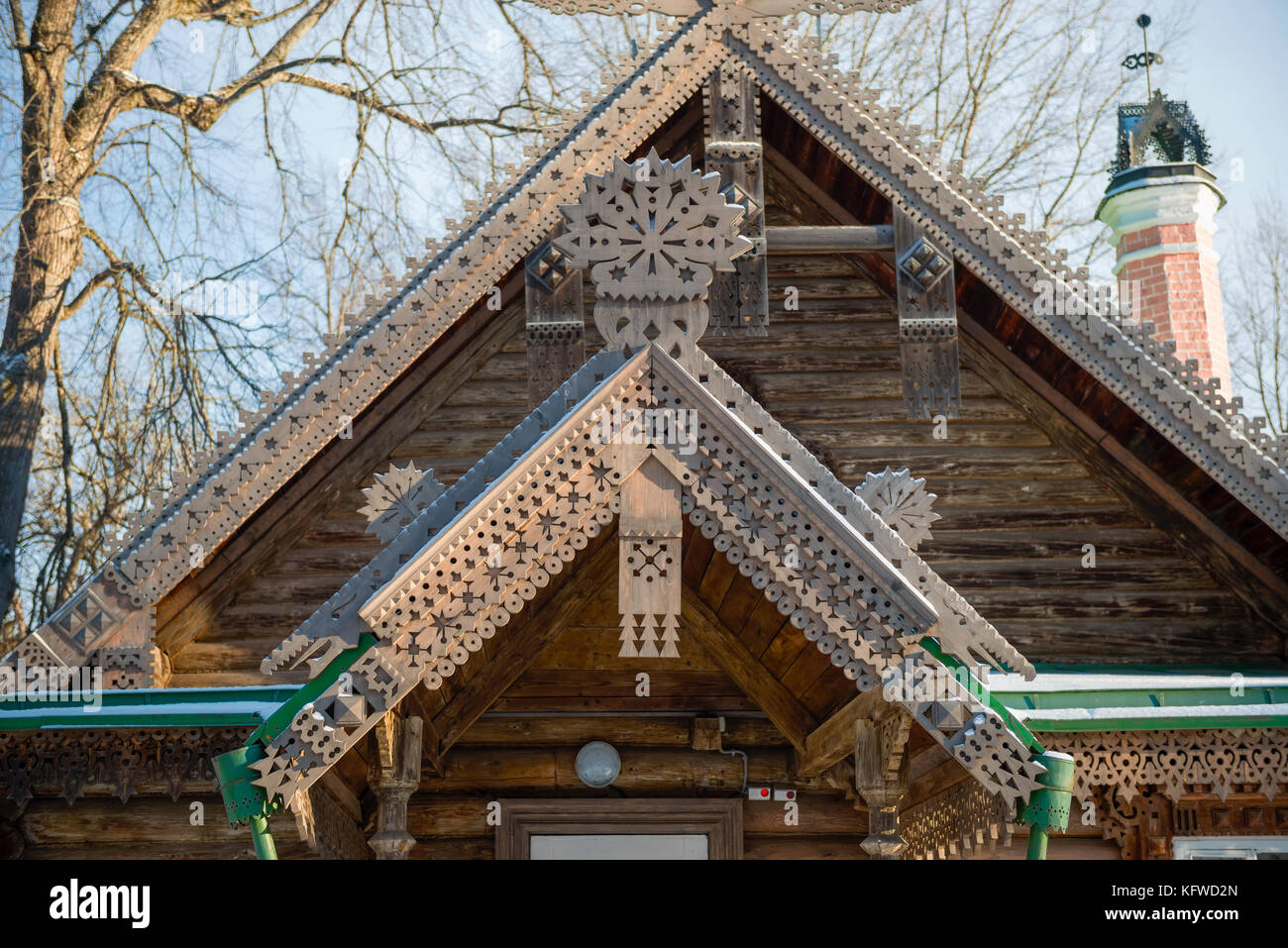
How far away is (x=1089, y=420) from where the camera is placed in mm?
8336

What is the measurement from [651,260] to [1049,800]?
110 inches

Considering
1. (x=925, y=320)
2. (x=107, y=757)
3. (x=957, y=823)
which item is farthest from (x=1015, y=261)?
(x=107, y=757)

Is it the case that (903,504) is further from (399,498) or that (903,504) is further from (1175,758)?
(399,498)

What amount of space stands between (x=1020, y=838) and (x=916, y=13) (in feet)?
46.9

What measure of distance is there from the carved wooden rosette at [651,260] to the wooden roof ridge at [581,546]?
0.06m

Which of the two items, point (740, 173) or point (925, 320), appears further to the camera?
point (740, 173)

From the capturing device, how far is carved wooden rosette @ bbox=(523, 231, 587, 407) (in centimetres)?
793

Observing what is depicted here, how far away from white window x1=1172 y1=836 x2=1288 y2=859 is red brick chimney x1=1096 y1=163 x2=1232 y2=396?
5681 millimetres

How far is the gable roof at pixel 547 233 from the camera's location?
24.4ft

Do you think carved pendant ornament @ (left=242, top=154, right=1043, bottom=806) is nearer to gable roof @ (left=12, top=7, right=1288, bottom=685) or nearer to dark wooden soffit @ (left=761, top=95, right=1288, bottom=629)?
gable roof @ (left=12, top=7, right=1288, bottom=685)

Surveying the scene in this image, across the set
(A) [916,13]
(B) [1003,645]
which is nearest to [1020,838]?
(B) [1003,645]

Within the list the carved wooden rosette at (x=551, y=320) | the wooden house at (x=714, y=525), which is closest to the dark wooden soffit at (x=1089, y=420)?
the wooden house at (x=714, y=525)

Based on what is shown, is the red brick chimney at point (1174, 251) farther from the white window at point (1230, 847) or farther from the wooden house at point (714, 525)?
the white window at point (1230, 847)
